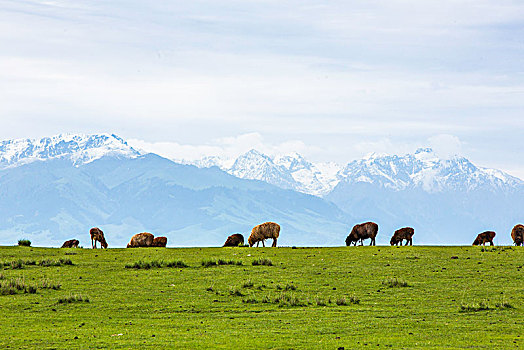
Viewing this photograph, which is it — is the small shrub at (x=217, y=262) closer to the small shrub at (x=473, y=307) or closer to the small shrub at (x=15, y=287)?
the small shrub at (x=15, y=287)

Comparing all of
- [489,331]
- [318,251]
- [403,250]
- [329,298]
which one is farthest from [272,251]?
[489,331]

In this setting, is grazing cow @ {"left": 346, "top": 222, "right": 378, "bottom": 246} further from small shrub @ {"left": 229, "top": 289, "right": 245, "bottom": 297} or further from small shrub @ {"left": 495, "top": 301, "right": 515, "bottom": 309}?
small shrub @ {"left": 495, "top": 301, "right": 515, "bottom": 309}

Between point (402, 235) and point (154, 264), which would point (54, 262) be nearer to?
point (154, 264)

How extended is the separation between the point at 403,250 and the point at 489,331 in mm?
23784

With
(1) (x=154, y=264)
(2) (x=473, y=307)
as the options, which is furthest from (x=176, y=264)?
(2) (x=473, y=307)

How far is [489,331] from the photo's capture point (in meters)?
22.8

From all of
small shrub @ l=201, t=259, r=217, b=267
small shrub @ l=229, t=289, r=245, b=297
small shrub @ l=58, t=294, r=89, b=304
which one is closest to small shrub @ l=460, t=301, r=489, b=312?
small shrub @ l=229, t=289, r=245, b=297

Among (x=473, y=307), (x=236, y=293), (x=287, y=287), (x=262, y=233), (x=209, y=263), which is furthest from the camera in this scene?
(x=262, y=233)

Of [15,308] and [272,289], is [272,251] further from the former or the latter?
[15,308]

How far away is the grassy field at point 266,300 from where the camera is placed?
22.2 m

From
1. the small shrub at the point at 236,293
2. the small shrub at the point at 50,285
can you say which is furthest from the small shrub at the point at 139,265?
the small shrub at the point at 236,293

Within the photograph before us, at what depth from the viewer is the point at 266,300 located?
1176 inches

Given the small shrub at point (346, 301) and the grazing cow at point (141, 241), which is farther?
the grazing cow at point (141, 241)

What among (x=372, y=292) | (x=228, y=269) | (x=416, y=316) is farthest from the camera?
(x=228, y=269)
